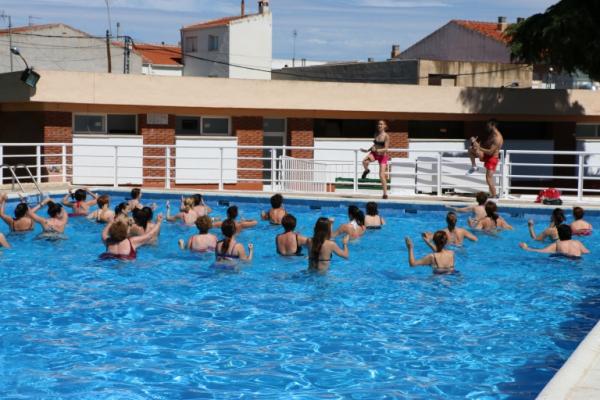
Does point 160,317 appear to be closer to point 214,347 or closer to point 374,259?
point 214,347

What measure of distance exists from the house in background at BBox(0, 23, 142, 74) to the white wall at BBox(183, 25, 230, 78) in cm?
675

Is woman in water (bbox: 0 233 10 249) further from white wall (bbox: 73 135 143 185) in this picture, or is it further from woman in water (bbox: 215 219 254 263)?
white wall (bbox: 73 135 143 185)

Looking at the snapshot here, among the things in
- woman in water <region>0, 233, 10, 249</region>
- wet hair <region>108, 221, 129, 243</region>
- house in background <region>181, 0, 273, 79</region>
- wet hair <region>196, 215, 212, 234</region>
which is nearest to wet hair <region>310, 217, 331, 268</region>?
wet hair <region>196, 215, 212, 234</region>

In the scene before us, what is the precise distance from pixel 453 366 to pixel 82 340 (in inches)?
151

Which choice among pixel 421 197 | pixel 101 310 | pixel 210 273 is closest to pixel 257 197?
pixel 421 197

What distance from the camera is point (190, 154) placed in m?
29.9

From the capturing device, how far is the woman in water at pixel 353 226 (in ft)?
51.8

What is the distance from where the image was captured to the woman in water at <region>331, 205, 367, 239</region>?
15.8 meters

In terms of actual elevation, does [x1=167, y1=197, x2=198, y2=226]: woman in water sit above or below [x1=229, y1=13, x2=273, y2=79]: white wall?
below

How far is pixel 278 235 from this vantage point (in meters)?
14.0

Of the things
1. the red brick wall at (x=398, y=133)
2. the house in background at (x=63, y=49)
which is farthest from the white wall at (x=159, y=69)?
the red brick wall at (x=398, y=133)

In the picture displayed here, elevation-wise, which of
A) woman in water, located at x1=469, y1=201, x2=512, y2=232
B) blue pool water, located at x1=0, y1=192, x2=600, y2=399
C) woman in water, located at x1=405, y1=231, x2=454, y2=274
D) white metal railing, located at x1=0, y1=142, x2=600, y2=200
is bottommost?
blue pool water, located at x1=0, y1=192, x2=600, y2=399

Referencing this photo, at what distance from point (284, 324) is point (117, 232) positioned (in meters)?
3.91

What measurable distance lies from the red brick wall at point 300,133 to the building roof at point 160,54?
38614 millimetres
